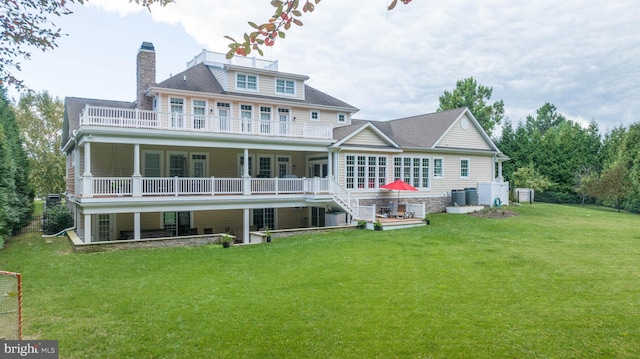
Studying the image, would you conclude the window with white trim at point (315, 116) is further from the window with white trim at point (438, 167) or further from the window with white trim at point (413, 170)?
the window with white trim at point (438, 167)

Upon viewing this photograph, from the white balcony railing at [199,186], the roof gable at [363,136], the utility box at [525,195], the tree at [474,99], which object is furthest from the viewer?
the tree at [474,99]

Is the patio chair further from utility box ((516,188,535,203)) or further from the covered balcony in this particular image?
utility box ((516,188,535,203))

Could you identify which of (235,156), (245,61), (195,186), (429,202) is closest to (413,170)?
(429,202)

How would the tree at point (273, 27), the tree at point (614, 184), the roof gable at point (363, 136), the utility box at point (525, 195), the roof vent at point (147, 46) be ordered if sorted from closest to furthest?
the tree at point (273, 27)
the roof vent at point (147, 46)
the roof gable at point (363, 136)
the tree at point (614, 184)
the utility box at point (525, 195)

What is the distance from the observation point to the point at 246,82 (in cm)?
2167

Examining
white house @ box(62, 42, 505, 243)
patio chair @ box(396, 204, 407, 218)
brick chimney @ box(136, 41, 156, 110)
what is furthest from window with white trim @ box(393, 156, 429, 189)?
brick chimney @ box(136, 41, 156, 110)

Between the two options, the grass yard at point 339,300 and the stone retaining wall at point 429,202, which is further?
the stone retaining wall at point 429,202

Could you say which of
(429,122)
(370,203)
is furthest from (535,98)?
(370,203)

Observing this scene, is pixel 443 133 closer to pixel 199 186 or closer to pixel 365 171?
pixel 365 171

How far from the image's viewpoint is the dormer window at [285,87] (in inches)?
893

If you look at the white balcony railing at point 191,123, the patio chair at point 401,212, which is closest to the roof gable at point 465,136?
the patio chair at point 401,212

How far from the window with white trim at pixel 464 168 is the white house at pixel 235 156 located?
10cm

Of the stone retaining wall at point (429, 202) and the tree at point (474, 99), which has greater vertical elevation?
the tree at point (474, 99)

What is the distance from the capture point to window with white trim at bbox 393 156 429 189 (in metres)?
22.9
